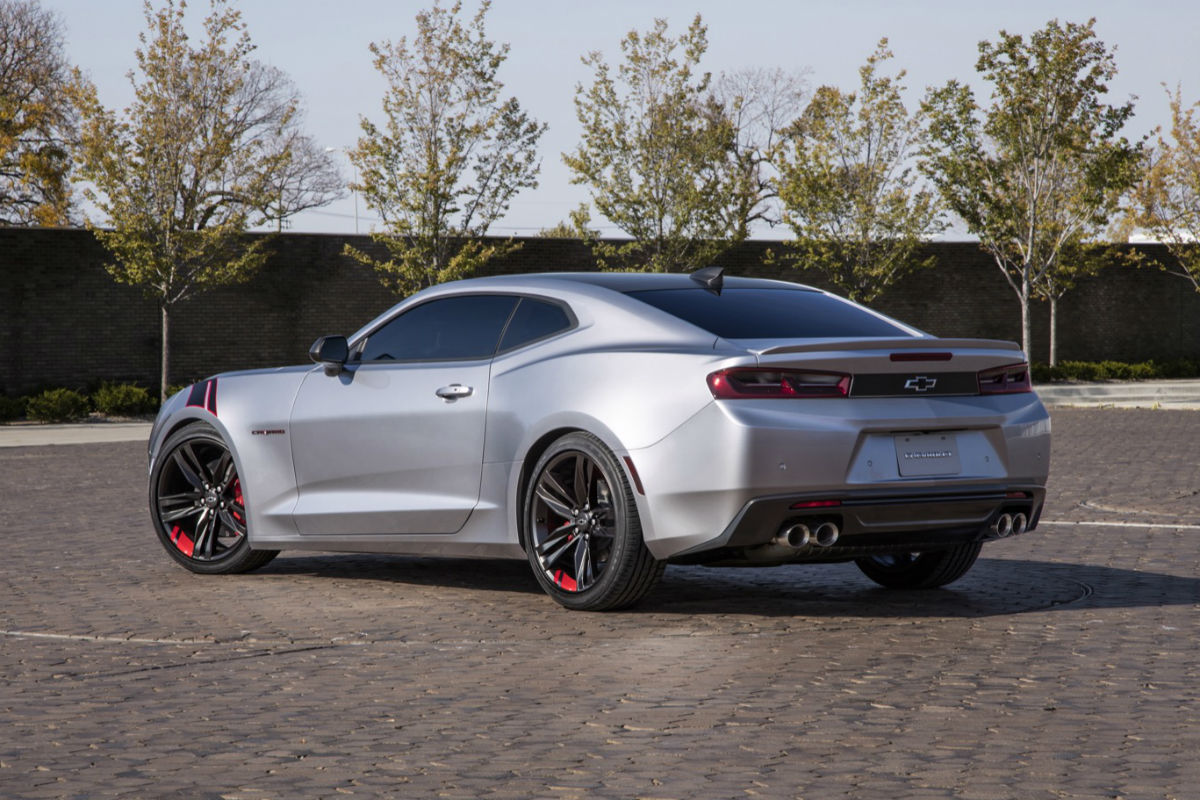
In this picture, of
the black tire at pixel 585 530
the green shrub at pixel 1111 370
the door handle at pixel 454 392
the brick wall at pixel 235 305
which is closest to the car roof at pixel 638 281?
the door handle at pixel 454 392

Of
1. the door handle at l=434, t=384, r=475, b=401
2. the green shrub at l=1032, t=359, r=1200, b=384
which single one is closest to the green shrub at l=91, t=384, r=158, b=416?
the green shrub at l=1032, t=359, r=1200, b=384

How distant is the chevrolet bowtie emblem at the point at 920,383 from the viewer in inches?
276

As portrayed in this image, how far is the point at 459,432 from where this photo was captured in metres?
7.83

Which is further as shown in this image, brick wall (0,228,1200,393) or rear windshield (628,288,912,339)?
brick wall (0,228,1200,393)

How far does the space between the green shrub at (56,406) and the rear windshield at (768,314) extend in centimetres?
2014

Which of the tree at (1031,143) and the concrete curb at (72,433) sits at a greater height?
the tree at (1031,143)

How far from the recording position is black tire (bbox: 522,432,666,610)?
7.10 meters

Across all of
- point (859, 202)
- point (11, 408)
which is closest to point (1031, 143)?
point (859, 202)

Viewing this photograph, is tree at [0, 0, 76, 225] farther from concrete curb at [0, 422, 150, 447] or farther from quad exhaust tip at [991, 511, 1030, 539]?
quad exhaust tip at [991, 511, 1030, 539]

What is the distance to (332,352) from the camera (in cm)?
843

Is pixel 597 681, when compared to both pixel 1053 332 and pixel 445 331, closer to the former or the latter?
pixel 445 331

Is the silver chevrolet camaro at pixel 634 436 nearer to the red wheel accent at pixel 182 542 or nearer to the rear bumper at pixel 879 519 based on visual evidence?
the rear bumper at pixel 879 519

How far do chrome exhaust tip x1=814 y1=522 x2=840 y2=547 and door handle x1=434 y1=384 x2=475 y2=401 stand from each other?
1.91 m

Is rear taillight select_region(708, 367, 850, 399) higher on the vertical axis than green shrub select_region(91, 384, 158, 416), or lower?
higher
